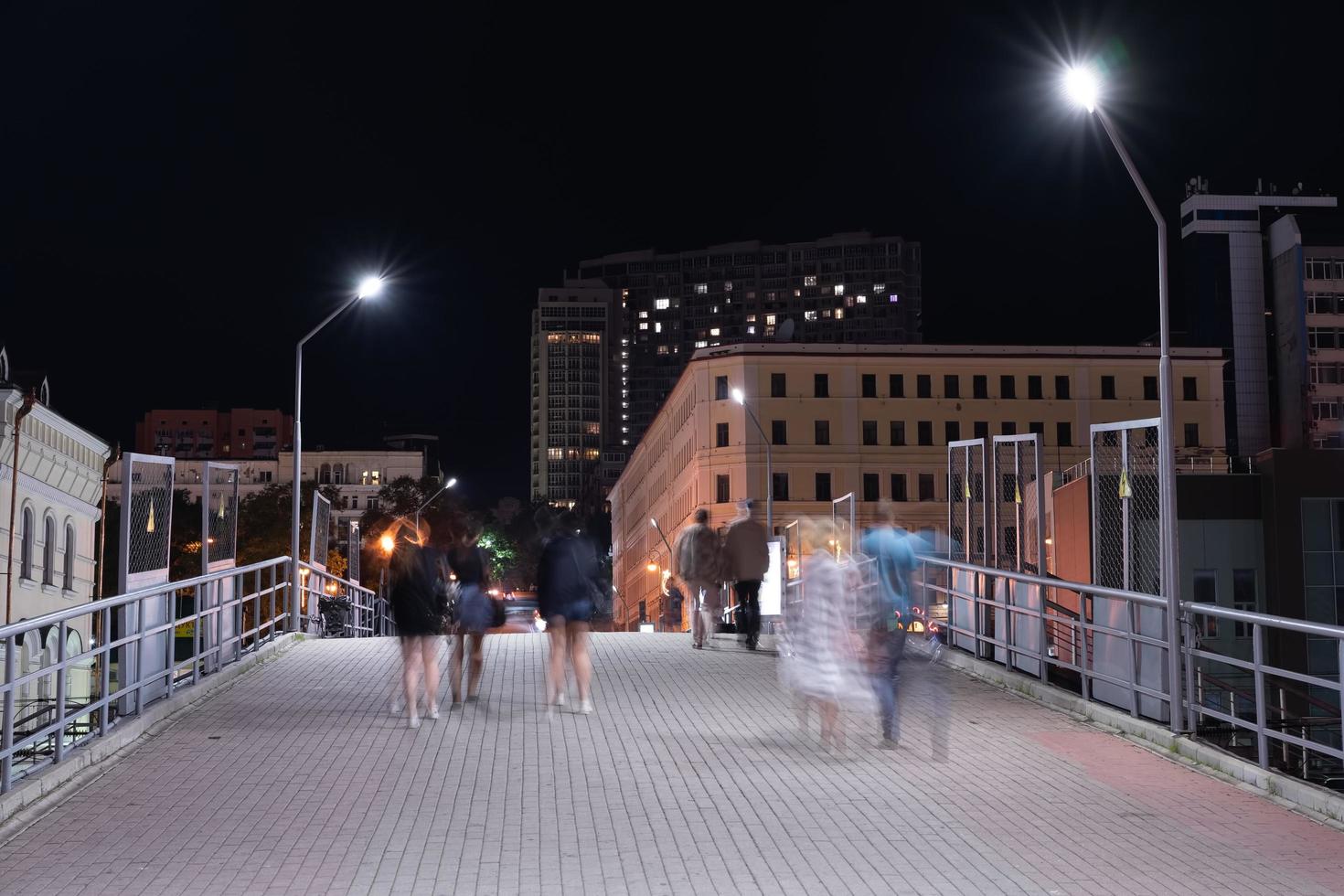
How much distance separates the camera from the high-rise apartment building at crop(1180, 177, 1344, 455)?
12975 cm

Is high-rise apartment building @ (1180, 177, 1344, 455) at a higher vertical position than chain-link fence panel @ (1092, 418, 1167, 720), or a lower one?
higher

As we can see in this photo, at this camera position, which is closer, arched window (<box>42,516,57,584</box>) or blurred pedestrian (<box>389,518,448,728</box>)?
blurred pedestrian (<box>389,518,448,728</box>)

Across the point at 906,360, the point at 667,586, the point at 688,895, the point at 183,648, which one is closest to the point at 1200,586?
the point at 667,586

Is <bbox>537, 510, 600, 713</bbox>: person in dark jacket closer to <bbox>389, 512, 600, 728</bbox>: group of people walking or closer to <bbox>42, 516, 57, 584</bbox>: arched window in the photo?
<bbox>389, 512, 600, 728</bbox>: group of people walking

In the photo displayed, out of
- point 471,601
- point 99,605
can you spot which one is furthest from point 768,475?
point 99,605

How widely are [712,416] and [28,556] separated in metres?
51.8

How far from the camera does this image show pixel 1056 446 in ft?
301

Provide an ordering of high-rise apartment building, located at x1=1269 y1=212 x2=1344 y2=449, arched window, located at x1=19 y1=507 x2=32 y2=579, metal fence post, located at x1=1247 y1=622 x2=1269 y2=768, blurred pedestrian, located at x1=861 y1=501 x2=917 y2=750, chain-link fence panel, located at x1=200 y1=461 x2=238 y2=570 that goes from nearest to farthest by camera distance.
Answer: metal fence post, located at x1=1247 y1=622 x2=1269 y2=768, blurred pedestrian, located at x1=861 y1=501 x2=917 y2=750, chain-link fence panel, located at x1=200 y1=461 x2=238 y2=570, arched window, located at x1=19 y1=507 x2=32 y2=579, high-rise apartment building, located at x1=1269 y1=212 x2=1344 y2=449

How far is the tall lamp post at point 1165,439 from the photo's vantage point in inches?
481

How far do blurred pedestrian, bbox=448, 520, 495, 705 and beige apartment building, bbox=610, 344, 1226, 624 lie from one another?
244 ft

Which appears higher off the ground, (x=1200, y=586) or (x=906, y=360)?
(x=906, y=360)

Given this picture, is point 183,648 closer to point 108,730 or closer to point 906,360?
point 906,360

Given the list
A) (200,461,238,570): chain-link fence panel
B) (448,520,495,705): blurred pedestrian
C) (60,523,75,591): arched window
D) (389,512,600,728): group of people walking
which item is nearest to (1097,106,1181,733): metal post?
(389,512,600,728): group of people walking

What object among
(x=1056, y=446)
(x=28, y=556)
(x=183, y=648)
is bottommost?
(x=183, y=648)
